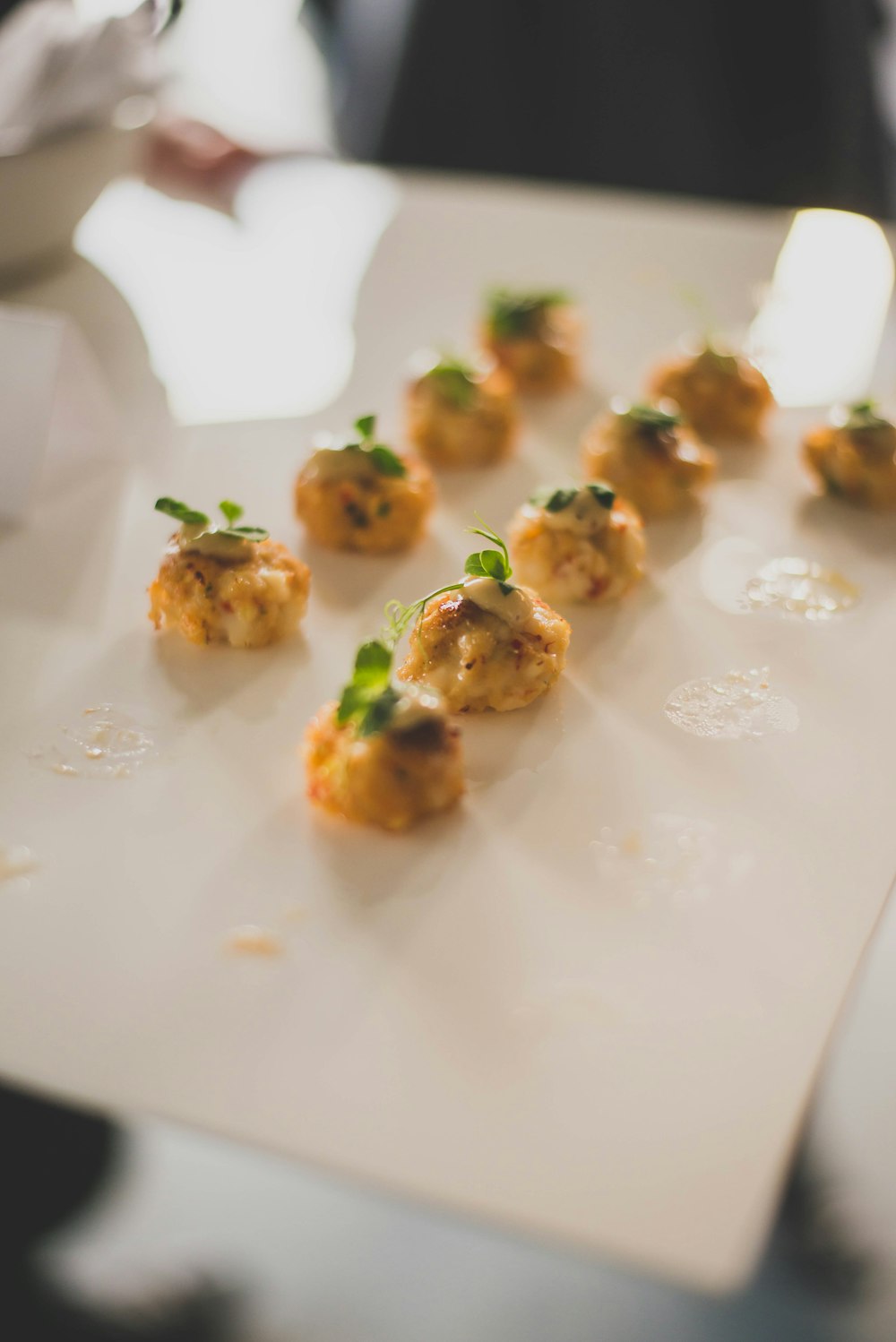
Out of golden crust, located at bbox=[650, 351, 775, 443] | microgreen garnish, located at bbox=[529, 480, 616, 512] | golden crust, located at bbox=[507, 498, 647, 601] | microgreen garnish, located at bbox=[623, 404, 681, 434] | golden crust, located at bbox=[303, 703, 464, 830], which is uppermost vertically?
golden crust, located at bbox=[650, 351, 775, 443]

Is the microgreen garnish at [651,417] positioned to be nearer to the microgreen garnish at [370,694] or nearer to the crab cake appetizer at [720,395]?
the crab cake appetizer at [720,395]

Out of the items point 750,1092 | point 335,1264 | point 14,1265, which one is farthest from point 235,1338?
point 750,1092

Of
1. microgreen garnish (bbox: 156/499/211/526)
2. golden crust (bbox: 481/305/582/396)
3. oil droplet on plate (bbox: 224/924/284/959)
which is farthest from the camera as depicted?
golden crust (bbox: 481/305/582/396)

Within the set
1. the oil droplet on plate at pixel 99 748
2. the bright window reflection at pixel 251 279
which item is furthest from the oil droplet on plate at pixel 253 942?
the bright window reflection at pixel 251 279

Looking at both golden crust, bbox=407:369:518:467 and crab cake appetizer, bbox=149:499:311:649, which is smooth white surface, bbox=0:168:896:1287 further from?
golden crust, bbox=407:369:518:467

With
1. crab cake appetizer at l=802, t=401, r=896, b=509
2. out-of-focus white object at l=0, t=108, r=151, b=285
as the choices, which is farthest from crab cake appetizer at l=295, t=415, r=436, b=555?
out-of-focus white object at l=0, t=108, r=151, b=285

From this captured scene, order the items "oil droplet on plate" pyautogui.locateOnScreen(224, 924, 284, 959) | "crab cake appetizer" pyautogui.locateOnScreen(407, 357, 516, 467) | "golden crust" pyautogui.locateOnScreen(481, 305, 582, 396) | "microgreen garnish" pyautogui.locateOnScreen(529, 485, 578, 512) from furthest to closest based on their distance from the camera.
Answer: "golden crust" pyautogui.locateOnScreen(481, 305, 582, 396) → "crab cake appetizer" pyautogui.locateOnScreen(407, 357, 516, 467) → "microgreen garnish" pyautogui.locateOnScreen(529, 485, 578, 512) → "oil droplet on plate" pyautogui.locateOnScreen(224, 924, 284, 959)
